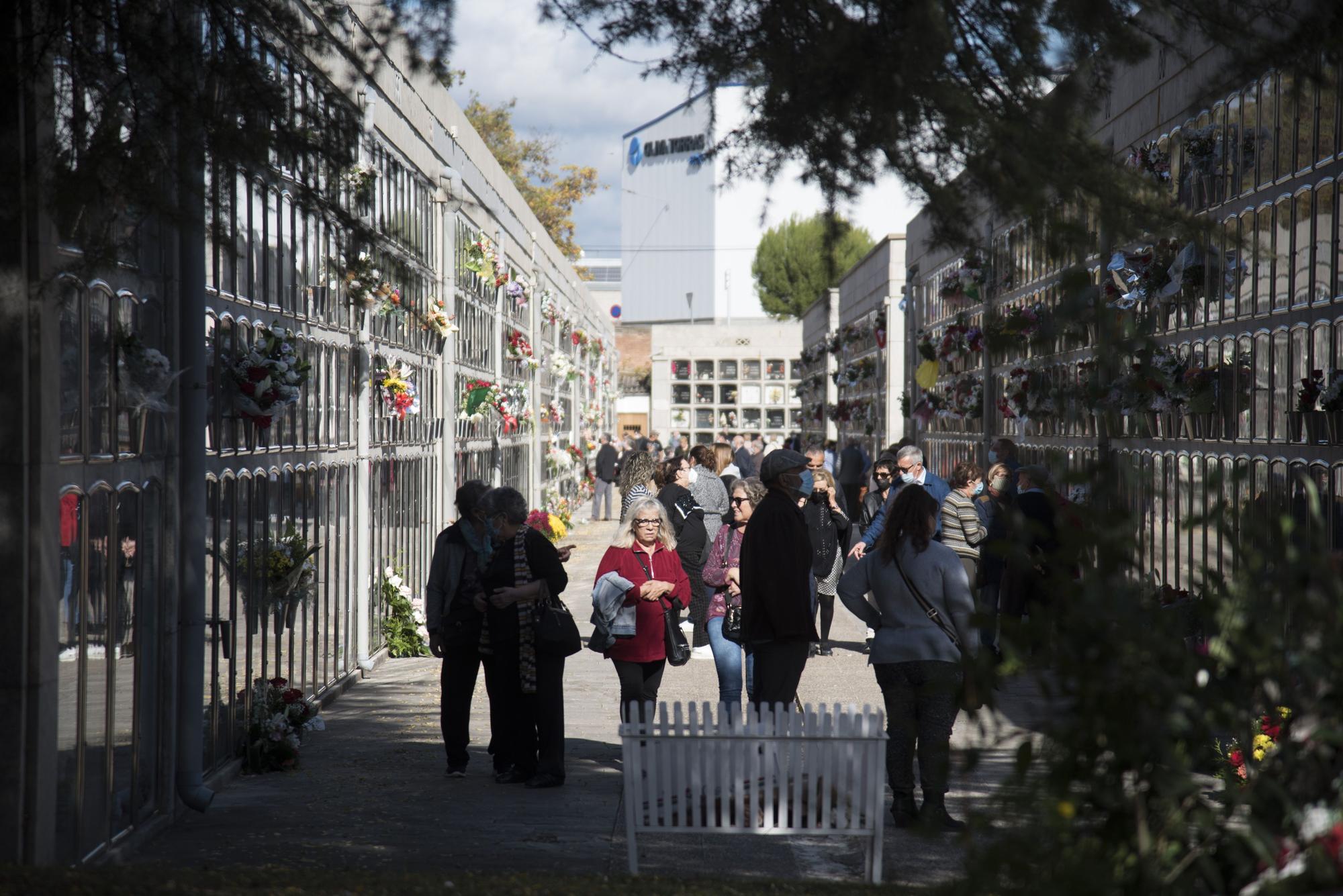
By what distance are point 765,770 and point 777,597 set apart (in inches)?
47.9

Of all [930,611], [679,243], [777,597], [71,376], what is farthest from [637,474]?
[679,243]

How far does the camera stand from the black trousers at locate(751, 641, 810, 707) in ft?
22.0

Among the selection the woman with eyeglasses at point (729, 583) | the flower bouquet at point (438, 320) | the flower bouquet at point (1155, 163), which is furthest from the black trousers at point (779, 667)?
the flower bouquet at point (438, 320)

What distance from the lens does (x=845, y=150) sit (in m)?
4.47

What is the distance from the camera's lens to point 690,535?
9055mm

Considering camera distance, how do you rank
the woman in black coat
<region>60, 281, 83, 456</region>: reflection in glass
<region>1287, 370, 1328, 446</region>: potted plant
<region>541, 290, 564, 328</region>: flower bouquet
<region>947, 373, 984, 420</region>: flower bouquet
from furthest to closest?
<region>541, 290, 564, 328</region>: flower bouquet, <region>947, 373, 984, 420</region>: flower bouquet, the woman in black coat, <region>1287, 370, 1328, 446</region>: potted plant, <region>60, 281, 83, 456</region>: reflection in glass

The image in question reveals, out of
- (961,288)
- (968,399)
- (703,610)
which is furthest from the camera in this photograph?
(968,399)

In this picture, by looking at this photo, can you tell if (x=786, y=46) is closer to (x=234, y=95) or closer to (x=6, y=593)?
(x=234, y=95)

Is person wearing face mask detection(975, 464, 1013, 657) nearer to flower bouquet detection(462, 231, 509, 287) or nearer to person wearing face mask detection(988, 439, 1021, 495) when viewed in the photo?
person wearing face mask detection(988, 439, 1021, 495)

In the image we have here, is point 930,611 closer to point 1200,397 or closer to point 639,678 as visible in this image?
point 639,678

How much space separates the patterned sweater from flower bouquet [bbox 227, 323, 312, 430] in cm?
426

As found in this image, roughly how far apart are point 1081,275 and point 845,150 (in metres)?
1.53

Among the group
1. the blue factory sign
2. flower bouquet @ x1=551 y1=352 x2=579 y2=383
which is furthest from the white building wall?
A: flower bouquet @ x1=551 y1=352 x2=579 y2=383

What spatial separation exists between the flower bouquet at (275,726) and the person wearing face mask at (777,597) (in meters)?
2.54
